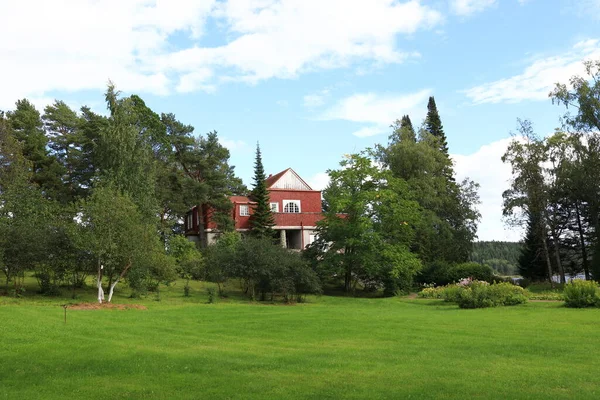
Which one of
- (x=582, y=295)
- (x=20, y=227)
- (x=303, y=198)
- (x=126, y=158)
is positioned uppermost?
(x=126, y=158)

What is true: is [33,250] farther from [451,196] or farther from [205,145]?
[451,196]

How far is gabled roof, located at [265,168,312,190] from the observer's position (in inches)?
2048

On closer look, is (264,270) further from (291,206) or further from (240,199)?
(240,199)

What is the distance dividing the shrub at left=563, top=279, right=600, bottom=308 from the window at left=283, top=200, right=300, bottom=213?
103ft

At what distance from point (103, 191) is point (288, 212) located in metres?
25.1

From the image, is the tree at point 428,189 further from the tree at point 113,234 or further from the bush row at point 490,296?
the tree at point 113,234

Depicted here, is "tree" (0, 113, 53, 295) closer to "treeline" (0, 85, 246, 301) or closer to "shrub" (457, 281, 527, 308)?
"treeline" (0, 85, 246, 301)

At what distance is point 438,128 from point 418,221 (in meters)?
25.8

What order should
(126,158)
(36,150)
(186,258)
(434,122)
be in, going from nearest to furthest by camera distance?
(126,158), (186,258), (36,150), (434,122)

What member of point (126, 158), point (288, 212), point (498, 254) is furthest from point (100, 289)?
point (498, 254)

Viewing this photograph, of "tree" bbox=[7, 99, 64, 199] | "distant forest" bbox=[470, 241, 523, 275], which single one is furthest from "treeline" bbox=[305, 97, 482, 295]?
"distant forest" bbox=[470, 241, 523, 275]

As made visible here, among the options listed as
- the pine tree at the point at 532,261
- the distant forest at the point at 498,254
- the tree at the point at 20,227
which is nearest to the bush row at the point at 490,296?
the tree at the point at 20,227

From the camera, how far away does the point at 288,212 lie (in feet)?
166

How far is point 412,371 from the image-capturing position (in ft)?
30.5
